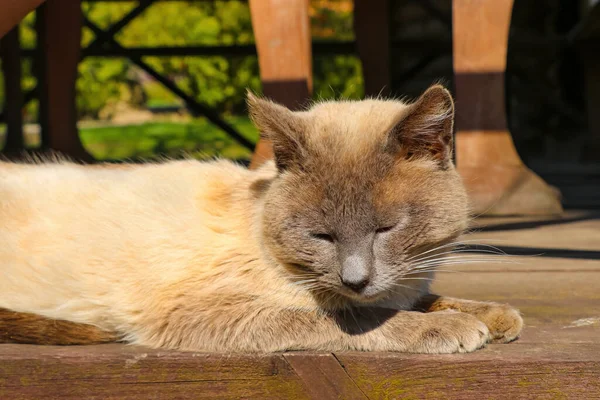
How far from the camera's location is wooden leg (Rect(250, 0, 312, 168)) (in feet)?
11.7

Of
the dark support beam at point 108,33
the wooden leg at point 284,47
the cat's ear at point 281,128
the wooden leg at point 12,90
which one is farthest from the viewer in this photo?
the dark support beam at point 108,33

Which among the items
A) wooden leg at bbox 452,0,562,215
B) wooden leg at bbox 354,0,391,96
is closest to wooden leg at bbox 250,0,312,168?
wooden leg at bbox 452,0,562,215

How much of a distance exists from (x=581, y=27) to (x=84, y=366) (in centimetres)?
497

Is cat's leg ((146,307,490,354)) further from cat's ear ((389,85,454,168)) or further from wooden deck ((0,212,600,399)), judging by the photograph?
cat's ear ((389,85,454,168))

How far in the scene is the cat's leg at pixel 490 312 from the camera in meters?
2.12

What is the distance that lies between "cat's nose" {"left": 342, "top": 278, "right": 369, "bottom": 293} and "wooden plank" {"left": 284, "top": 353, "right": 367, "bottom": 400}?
0.57 ft

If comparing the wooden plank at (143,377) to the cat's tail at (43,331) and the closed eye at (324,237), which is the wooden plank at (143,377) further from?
the closed eye at (324,237)

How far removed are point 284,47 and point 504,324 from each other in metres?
1.85

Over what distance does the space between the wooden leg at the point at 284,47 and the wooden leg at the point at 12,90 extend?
304cm

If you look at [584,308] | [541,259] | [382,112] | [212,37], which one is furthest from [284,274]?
[212,37]

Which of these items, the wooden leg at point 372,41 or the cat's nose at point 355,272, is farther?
the wooden leg at point 372,41

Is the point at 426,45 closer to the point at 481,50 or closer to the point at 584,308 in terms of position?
the point at 481,50

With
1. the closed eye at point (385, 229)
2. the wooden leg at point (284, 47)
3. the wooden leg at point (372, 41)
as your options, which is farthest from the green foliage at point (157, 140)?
the closed eye at point (385, 229)

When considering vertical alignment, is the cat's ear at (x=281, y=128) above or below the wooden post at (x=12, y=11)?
below
